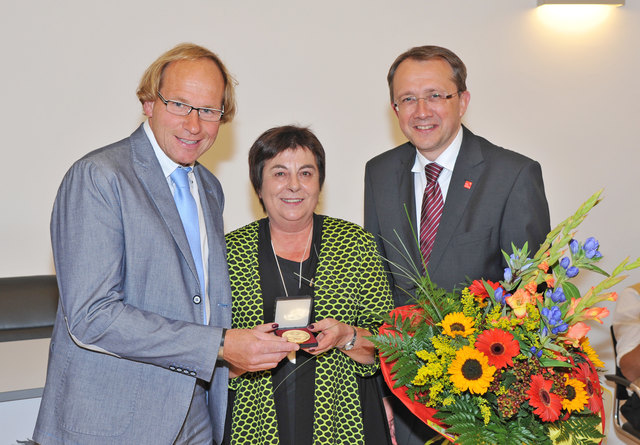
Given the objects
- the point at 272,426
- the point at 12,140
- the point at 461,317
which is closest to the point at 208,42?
the point at 12,140

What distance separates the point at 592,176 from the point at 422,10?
1.76 meters

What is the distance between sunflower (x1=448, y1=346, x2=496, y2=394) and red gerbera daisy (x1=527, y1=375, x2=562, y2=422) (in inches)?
4.5

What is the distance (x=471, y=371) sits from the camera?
1.75 meters

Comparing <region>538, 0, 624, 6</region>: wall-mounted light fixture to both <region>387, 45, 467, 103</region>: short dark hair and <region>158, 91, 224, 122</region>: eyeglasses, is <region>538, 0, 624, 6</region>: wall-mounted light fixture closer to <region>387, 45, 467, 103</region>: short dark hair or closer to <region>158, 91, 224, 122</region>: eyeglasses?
<region>387, 45, 467, 103</region>: short dark hair

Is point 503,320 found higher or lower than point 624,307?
higher

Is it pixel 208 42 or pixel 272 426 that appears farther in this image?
pixel 208 42

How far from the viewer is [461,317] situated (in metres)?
1.88

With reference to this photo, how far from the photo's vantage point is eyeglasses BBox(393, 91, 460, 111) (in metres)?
2.96

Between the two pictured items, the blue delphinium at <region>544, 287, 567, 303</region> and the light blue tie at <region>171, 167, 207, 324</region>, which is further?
the light blue tie at <region>171, 167, 207, 324</region>

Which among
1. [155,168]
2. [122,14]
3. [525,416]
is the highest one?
[122,14]

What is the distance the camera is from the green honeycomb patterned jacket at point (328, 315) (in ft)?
8.08

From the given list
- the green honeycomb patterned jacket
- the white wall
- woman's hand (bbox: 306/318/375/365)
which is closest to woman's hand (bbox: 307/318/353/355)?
woman's hand (bbox: 306/318/375/365)

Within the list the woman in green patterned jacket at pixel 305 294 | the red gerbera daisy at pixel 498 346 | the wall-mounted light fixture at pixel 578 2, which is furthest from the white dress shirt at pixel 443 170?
the wall-mounted light fixture at pixel 578 2

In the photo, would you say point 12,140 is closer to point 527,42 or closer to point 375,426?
point 375,426
